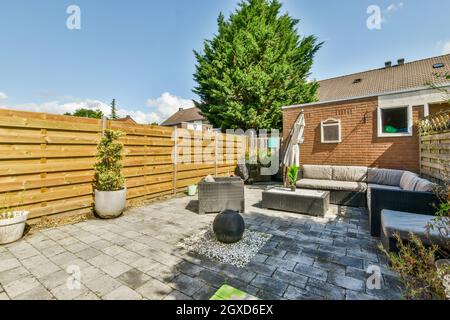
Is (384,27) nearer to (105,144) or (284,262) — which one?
(284,262)

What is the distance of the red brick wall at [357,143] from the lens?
6547 millimetres

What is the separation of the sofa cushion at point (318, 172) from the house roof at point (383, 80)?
284 inches

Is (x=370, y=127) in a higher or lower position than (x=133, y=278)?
higher

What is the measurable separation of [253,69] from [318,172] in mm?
7986

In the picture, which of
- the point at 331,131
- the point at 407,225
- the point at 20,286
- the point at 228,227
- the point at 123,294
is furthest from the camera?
the point at 331,131

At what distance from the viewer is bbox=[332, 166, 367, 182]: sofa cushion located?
256 inches

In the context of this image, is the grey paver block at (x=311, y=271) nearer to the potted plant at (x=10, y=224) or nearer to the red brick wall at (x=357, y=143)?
the potted plant at (x=10, y=224)

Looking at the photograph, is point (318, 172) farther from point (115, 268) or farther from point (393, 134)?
point (115, 268)

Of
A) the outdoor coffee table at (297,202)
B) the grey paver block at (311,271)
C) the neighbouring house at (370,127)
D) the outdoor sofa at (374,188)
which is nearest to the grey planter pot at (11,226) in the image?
the grey paver block at (311,271)

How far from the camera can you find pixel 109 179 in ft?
14.9

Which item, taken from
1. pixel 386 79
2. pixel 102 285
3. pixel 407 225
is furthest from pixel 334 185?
pixel 386 79

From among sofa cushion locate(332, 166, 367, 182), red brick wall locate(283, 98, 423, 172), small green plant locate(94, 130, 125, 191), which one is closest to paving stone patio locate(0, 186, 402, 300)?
small green plant locate(94, 130, 125, 191)

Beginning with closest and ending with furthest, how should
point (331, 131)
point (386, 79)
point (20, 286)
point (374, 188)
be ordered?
point (20, 286)
point (374, 188)
point (331, 131)
point (386, 79)

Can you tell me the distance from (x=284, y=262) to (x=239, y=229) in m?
0.83
